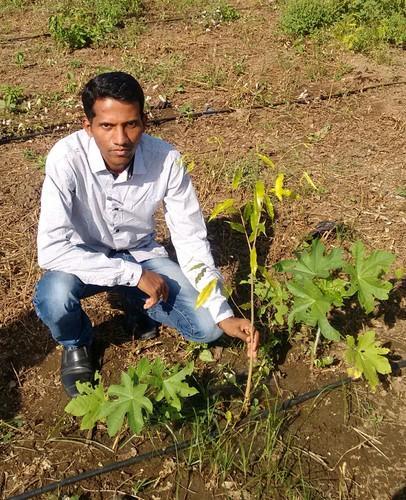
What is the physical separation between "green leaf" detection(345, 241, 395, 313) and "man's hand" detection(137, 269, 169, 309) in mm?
794

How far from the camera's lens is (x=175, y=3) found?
735cm

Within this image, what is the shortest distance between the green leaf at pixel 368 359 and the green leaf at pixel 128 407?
90 centimetres

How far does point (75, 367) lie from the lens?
2.47 m

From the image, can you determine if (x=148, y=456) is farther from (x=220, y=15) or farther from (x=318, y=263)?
(x=220, y=15)

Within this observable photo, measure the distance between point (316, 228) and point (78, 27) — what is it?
13.2ft

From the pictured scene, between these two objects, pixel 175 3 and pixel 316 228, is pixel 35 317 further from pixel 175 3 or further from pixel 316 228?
pixel 175 3

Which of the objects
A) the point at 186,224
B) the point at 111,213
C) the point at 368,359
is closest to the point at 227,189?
the point at 186,224

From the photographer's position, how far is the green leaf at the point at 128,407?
178cm

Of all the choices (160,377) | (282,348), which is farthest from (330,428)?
(160,377)

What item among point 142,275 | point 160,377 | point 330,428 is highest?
point 142,275

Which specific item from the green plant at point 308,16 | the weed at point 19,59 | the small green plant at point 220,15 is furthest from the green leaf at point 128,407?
the small green plant at point 220,15

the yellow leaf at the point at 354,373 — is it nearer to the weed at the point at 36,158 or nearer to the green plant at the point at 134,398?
the green plant at the point at 134,398

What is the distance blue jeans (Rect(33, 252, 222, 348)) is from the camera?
2285 millimetres

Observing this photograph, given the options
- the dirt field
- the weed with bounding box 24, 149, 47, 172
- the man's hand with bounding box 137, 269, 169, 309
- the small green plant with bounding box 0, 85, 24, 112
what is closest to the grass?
the dirt field
